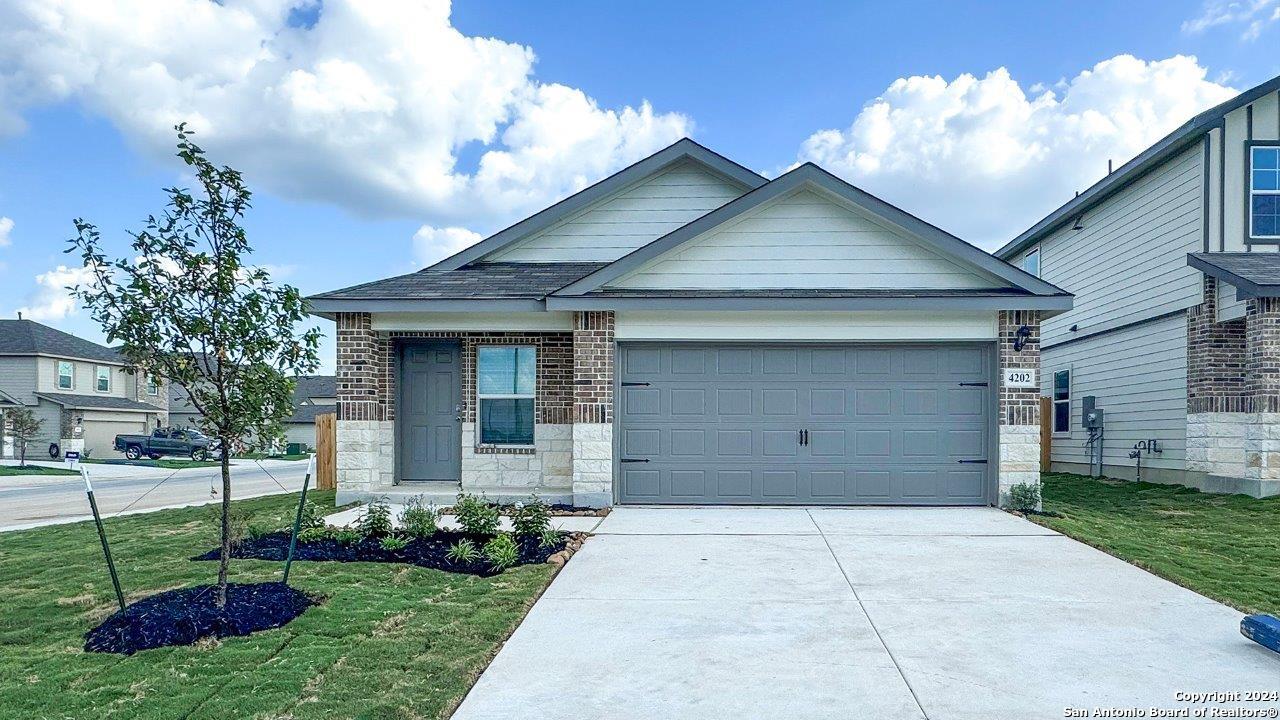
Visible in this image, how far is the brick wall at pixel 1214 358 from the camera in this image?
43.8ft

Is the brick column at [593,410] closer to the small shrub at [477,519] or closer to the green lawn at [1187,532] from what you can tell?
the small shrub at [477,519]

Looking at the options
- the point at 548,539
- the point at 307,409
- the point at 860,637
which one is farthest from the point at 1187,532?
the point at 307,409

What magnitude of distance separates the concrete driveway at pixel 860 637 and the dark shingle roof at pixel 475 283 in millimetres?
4694

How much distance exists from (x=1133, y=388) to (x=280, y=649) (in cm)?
1695

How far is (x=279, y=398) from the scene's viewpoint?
5848 mm

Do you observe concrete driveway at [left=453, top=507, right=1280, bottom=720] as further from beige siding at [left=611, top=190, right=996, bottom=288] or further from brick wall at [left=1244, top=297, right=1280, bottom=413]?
brick wall at [left=1244, top=297, right=1280, bottom=413]

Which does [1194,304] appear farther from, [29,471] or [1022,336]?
[29,471]

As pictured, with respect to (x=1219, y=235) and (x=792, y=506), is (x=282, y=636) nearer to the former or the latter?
(x=792, y=506)

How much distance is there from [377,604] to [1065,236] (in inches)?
763

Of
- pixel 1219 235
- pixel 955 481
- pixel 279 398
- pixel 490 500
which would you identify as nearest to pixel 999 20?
pixel 1219 235

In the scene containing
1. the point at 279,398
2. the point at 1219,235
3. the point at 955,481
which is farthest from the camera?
the point at 1219,235

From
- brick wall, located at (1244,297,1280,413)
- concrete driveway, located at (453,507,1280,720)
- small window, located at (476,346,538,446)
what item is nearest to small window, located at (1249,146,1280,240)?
brick wall, located at (1244,297,1280,413)

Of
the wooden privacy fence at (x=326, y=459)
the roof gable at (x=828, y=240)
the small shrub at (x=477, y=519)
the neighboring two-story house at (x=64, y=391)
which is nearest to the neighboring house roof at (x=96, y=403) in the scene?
the neighboring two-story house at (x=64, y=391)

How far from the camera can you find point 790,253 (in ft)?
36.4
